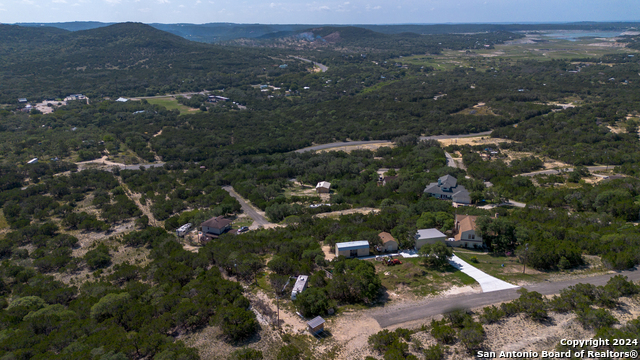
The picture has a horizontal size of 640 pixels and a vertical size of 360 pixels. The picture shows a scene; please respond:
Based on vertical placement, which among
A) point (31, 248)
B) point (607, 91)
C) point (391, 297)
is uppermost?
point (607, 91)

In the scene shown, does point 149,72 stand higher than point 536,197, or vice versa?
point 149,72

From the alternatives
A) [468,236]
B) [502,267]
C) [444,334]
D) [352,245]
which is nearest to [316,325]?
[444,334]

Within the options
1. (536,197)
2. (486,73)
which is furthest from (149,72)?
(536,197)

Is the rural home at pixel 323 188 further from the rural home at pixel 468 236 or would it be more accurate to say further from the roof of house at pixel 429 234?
the rural home at pixel 468 236

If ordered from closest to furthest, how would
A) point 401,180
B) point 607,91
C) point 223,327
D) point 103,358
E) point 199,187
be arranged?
point 103,358
point 223,327
point 401,180
point 199,187
point 607,91

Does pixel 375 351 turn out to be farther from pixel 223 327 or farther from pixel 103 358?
pixel 103 358

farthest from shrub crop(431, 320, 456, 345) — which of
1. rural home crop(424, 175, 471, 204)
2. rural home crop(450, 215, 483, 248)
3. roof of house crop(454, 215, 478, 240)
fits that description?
rural home crop(424, 175, 471, 204)

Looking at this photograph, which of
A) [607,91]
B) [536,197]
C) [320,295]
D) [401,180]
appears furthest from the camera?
[607,91]

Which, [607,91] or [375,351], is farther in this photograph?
[607,91]
